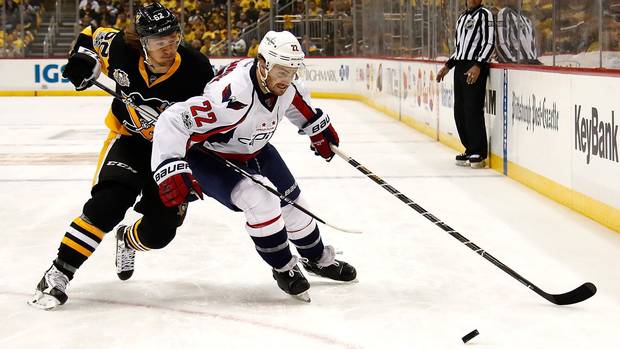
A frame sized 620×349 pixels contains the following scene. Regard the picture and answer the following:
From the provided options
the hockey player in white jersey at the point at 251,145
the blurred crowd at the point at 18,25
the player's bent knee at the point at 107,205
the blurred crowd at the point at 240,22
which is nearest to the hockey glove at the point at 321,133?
the hockey player in white jersey at the point at 251,145

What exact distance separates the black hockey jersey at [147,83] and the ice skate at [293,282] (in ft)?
2.39

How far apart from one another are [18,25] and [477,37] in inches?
511

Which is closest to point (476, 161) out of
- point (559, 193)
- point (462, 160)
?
point (462, 160)

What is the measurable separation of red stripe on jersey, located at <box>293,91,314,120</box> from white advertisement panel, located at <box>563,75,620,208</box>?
6.28ft

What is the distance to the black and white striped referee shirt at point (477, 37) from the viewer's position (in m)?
7.86

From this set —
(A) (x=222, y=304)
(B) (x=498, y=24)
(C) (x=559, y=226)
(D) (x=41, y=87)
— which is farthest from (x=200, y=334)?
(D) (x=41, y=87)

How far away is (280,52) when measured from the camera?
11.1 ft

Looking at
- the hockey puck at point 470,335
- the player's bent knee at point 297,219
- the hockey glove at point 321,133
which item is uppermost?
the hockey glove at point 321,133

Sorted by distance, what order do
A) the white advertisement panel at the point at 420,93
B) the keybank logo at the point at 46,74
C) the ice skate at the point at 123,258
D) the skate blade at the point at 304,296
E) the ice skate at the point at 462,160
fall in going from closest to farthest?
the skate blade at the point at 304,296, the ice skate at the point at 123,258, the ice skate at the point at 462,160, the white advertisement panel at the point at 420,93, the keybank logo at the point at 46,74

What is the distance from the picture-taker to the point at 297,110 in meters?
3.80

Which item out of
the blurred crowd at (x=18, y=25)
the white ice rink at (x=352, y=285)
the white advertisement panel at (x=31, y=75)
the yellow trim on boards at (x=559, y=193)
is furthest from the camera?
the white advertisement panel at (x=31, y=75)

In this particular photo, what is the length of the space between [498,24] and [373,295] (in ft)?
15.1

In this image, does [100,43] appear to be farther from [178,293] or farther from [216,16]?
[216,16]

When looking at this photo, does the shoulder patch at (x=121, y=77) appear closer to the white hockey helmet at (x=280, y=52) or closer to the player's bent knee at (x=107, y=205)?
the player's bent knee at (x=107, y=205)
